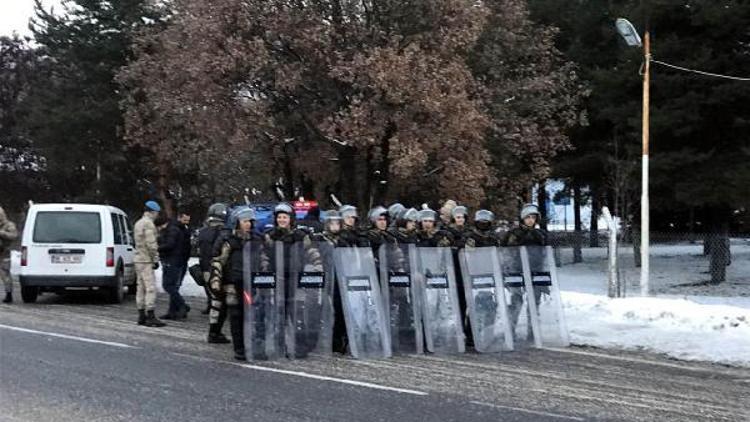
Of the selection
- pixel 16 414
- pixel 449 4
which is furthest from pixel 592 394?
pixel 449 4

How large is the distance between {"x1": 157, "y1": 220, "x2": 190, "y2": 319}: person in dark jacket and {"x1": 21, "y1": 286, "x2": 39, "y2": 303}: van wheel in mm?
3270

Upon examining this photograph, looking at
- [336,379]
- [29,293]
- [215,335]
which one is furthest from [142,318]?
[336,379]

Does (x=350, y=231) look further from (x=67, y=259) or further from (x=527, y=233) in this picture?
(x=67, y=259)

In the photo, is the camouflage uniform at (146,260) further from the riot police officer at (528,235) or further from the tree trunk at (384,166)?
the tree trunk at (384,166)

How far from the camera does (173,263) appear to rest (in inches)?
555

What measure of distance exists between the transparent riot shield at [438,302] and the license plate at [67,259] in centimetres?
763

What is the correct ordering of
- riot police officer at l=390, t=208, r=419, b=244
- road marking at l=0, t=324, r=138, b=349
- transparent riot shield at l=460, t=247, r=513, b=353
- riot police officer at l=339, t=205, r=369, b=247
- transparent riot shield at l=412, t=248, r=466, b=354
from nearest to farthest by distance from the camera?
road marking at l=0, t=324, r=138, b=349 < riot police officer at l=339, t=205, r=369, b=247 < transparent riot shield at l=412, t=248, r=466, b=354 < transparent riot shield at l=460, t=247, r=513, b=353 < riot police officer at l=390, t=208, r=419, b=244

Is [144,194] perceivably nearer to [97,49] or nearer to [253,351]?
[97,49]

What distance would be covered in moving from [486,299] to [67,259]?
27.7 ft

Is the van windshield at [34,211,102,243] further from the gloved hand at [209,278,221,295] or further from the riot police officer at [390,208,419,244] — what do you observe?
the riot police officer at [390,208,419,244]

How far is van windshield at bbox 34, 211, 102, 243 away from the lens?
15.6 metres

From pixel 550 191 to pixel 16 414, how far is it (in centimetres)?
4070

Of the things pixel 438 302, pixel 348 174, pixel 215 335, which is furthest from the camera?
pixel 348 174

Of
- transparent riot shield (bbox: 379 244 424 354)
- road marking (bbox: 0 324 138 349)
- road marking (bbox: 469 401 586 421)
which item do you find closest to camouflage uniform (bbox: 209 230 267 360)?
road marking (bbox: 0 324 138 349)
